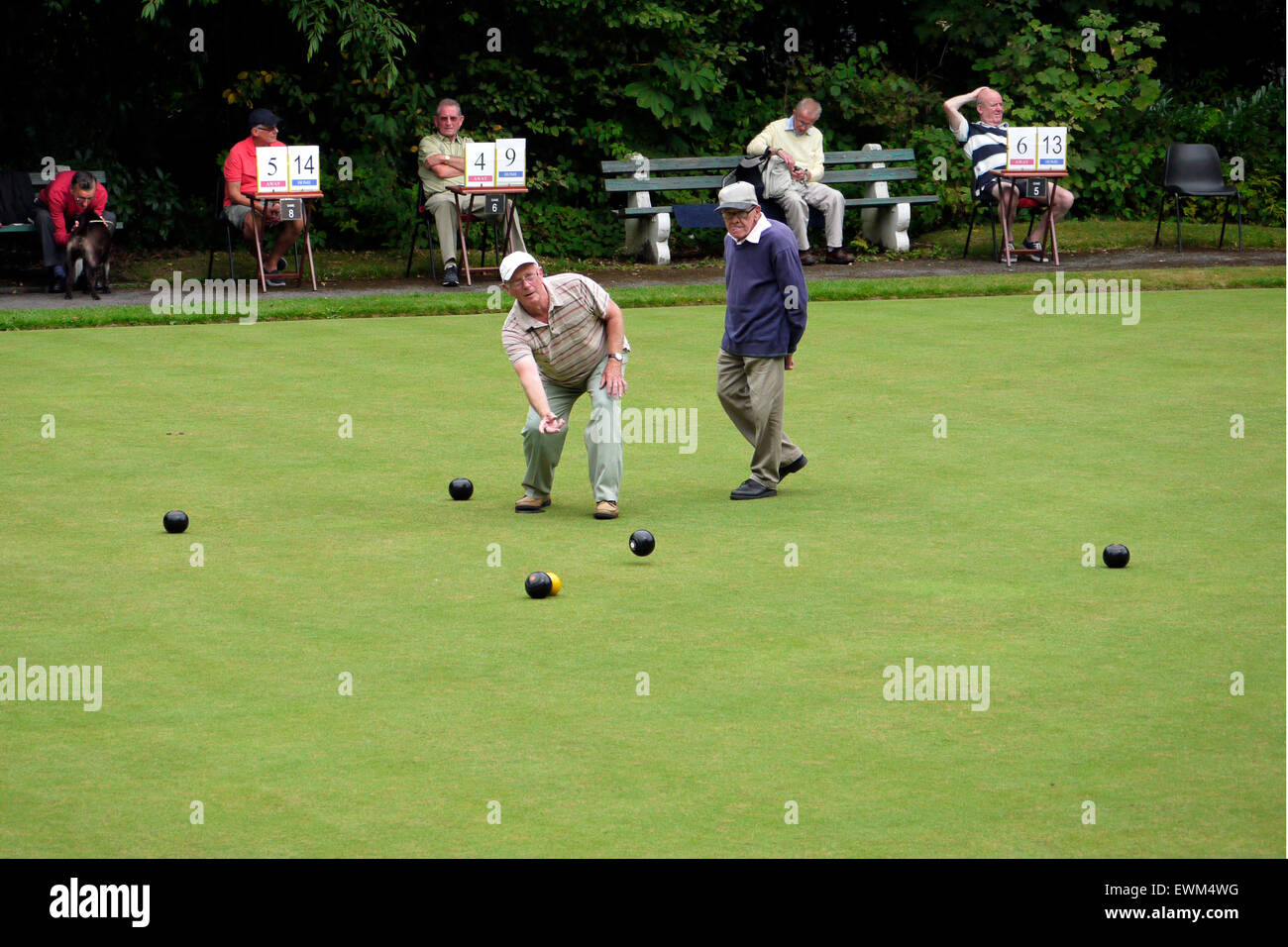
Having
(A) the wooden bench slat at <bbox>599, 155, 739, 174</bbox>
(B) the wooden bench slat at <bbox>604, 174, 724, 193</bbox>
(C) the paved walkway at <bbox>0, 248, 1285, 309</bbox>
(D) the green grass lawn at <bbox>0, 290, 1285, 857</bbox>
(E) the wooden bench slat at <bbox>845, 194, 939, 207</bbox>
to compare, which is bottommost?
(D) the green grass lawn at <bbox>0, 290, 1285, 857</bbox>

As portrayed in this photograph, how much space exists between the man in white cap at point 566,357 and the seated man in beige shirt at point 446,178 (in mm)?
9630

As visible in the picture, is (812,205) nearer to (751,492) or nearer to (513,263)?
(751,492)

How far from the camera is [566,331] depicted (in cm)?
1002

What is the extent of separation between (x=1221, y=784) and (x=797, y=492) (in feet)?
16.2

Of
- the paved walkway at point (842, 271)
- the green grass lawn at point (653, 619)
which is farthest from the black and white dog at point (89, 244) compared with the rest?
the green grass lawn at point (653, 619)

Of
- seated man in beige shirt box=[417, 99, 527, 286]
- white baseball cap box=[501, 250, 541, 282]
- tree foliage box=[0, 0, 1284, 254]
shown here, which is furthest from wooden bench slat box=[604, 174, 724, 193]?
white baseball cap box=[501, 250, 541, 282]

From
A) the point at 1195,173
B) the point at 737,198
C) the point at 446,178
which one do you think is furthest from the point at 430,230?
the point at 737,198

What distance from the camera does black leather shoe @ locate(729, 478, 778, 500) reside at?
10.4 m

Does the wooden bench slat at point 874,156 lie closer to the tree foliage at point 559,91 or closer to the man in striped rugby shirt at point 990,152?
the tree foliage at point 559,91

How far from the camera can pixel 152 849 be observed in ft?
17.2

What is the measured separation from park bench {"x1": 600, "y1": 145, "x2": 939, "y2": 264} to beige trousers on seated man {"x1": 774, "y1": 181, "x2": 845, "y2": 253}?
245mm

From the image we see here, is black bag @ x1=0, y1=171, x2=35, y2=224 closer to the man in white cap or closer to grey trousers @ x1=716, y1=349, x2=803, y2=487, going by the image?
the man in white cap

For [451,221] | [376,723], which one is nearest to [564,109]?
[451,221]

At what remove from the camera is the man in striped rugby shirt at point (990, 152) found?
67.9 feet
